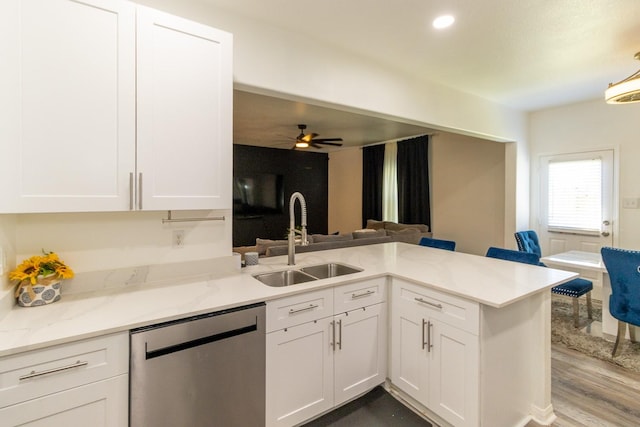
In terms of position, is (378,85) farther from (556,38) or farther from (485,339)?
(485,339)

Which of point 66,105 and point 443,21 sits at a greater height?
point 443,21

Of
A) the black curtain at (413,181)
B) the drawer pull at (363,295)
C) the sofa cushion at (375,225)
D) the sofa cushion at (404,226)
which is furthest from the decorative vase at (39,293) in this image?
the black curtain at (413,181)

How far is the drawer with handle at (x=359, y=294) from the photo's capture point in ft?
6.12

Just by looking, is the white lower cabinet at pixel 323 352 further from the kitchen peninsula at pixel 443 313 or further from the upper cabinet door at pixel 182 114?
the upper cabinet door at pixel 182 114

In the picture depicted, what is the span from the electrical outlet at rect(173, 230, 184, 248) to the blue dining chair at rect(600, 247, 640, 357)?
3207mm

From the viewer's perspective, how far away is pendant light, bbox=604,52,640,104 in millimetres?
2287

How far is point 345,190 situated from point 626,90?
18.8 ft

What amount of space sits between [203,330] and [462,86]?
11.3 feet

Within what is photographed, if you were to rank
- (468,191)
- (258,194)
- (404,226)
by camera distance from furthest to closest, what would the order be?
(258,194), (404,226), (468,191)

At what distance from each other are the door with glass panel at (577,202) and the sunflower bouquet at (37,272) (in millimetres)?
4833

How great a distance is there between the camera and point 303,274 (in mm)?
2203

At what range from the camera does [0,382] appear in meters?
1.03

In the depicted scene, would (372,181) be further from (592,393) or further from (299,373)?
(299,373)

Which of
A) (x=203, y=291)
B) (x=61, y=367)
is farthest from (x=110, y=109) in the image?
(x=61, y=367)
